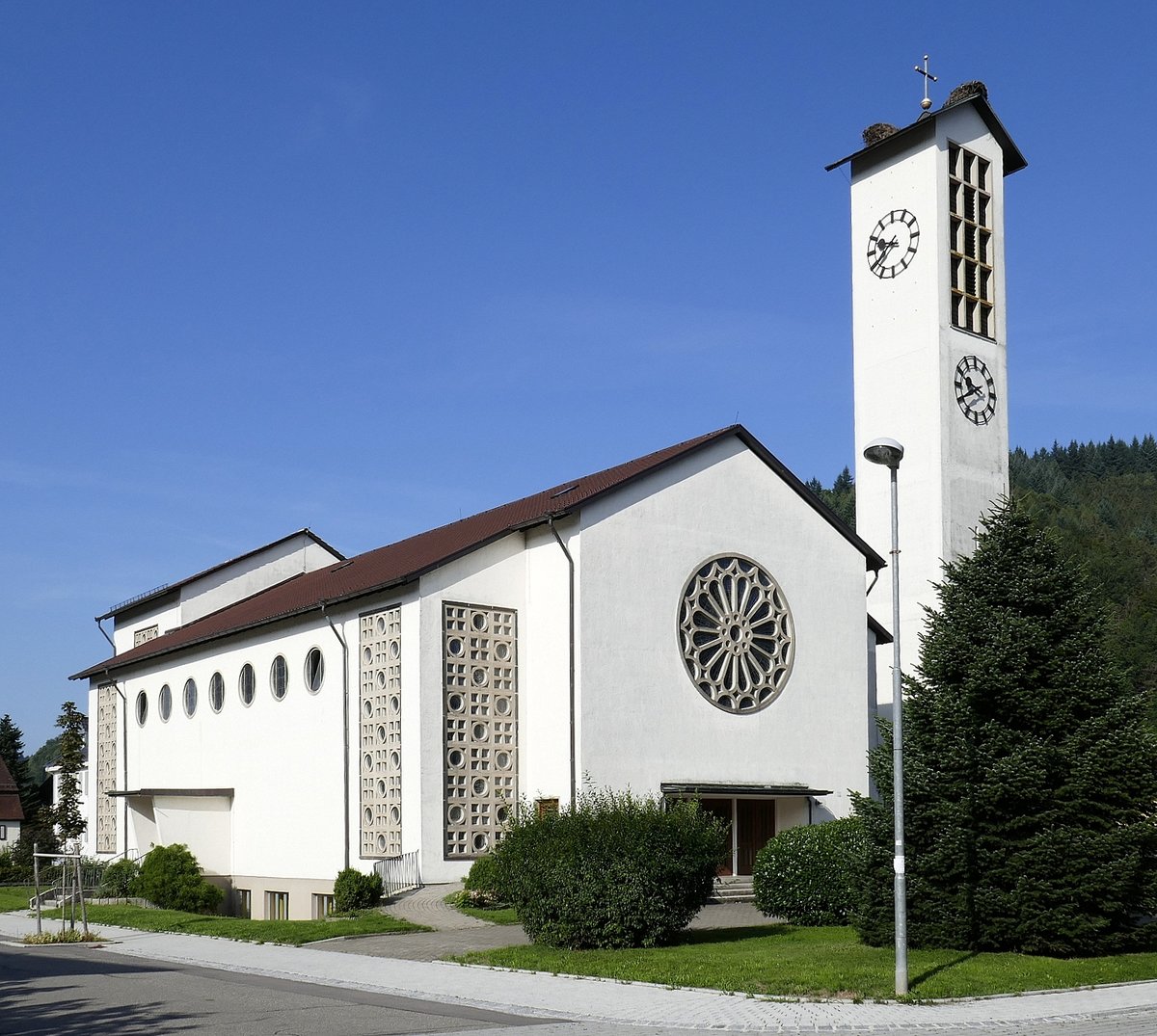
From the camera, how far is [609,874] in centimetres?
1873

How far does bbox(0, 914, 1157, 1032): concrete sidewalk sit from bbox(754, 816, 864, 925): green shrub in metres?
6.59

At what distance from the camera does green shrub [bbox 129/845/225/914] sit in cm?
3142

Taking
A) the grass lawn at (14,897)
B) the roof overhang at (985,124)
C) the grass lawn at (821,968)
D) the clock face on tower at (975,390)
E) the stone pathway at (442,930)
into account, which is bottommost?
the grass lawn at (14,897)

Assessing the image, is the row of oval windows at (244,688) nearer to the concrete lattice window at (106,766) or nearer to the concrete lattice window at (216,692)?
the concrete lattice window at (216,692)

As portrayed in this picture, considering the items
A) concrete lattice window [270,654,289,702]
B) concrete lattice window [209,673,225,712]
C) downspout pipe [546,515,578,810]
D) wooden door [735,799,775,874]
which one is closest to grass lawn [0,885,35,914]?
concrete lattice window [209,673,225,712]

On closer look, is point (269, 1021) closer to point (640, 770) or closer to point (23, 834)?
point (640, 770)

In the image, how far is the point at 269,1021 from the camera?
1294 centimetres

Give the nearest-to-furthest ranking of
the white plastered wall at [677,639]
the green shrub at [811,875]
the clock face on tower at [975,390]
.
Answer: the green shrub at [811,875], the white plastered wall at [677,639], the clock face on tower at [975,390]

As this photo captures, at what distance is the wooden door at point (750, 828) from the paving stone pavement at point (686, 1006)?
13.4m

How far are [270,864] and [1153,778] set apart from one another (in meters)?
20.7

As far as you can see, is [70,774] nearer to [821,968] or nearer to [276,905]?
[276,905]

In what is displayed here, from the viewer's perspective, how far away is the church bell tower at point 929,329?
38.4 meters

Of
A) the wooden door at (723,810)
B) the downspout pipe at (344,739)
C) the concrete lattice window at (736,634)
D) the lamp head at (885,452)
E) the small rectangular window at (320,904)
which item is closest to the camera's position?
the lamp head at (885,452)

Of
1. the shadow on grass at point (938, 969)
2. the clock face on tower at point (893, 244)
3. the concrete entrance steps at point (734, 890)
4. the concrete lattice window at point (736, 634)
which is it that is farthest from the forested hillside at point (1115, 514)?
the shadow on grass at point (938, 969)
